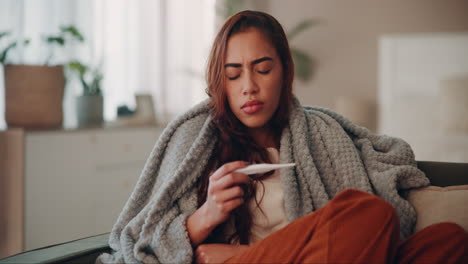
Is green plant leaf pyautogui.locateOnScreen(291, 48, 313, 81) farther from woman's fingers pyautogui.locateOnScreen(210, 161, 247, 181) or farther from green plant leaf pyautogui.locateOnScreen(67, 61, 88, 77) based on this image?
woman's fingers pyautogui.locateOnScreen(210, 161, 247, 181)

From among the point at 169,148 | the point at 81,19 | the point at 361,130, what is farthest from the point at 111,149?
the point at 361,130

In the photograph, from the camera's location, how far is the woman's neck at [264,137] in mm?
1343

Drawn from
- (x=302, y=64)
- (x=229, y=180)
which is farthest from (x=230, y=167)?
(x=302, y=64)

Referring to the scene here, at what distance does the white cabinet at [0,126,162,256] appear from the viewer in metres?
2.23

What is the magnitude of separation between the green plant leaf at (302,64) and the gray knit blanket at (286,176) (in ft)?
10.6

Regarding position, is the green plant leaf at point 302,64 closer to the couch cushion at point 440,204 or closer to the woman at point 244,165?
the woman at point 244,165

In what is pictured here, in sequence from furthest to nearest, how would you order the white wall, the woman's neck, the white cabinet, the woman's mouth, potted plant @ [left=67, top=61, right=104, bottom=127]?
the white wall
potted plant @ [left=67, top=61, right=104, bottom=127]
the white cabinet
the woman's neck
the woman's mouth

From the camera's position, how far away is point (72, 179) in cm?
247

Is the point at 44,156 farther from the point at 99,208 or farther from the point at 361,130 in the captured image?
the point at 361,130

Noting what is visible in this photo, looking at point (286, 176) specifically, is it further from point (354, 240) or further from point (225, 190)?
point (354, 240)

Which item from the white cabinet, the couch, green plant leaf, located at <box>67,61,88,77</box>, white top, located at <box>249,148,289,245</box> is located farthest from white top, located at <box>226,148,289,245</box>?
green plant leaf, located at <box>67,61,88,77</box>

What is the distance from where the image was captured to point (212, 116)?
1284mm

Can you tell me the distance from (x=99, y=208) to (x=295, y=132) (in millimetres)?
1727

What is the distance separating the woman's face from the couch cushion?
17.9 inches
